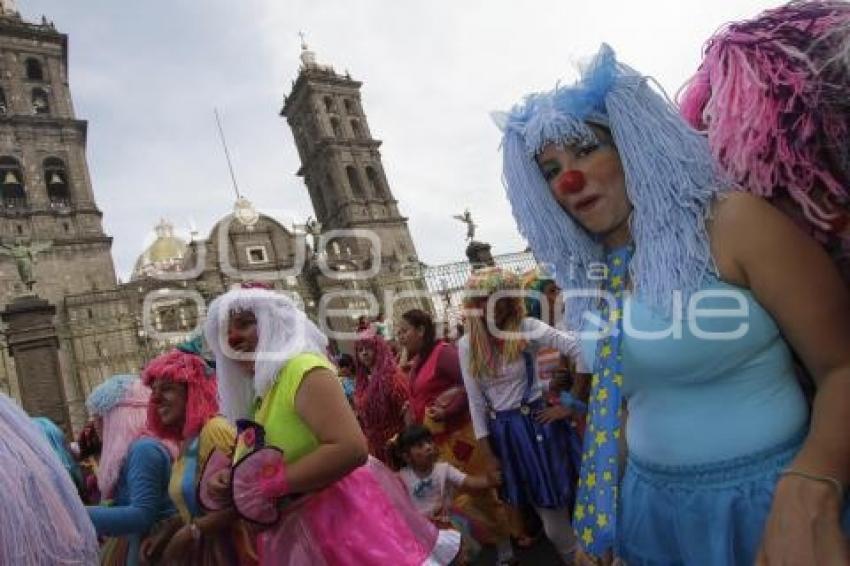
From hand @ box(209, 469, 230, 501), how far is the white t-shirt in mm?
1913

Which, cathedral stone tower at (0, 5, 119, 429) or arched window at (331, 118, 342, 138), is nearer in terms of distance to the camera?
cathedral stone tower at (0, 5, 119, 429)

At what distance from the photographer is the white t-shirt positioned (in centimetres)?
407

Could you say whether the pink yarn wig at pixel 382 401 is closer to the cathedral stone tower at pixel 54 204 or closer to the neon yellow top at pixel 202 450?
the neon yellow top at pixel 202 450

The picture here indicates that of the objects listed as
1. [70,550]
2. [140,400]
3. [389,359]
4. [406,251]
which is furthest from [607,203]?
[406,251]

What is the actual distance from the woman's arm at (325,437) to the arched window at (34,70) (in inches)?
1544

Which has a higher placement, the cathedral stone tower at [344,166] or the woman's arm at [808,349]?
the cathedral stone tower at [344,166]

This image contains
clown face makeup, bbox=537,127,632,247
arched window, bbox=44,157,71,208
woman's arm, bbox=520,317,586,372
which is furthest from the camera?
arched window, bbox=44,157,71,208

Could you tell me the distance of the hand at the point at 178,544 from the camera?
2574 mm

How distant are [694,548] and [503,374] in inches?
103

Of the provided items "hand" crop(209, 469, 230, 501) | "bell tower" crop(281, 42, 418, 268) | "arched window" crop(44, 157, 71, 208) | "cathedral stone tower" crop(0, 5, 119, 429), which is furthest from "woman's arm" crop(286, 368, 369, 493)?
"bell tower" crop(281, 42, 418, 268)

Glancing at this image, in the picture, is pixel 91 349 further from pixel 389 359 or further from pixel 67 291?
pixel 389 359

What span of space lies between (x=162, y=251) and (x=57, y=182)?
1140 centimetres

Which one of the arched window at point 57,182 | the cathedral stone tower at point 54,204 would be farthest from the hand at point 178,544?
the arched window at point 57,182

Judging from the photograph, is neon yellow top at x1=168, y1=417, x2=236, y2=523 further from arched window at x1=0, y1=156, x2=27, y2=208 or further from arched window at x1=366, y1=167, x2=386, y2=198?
arched window at x1=366, y1=167, x2=386, y2=198
